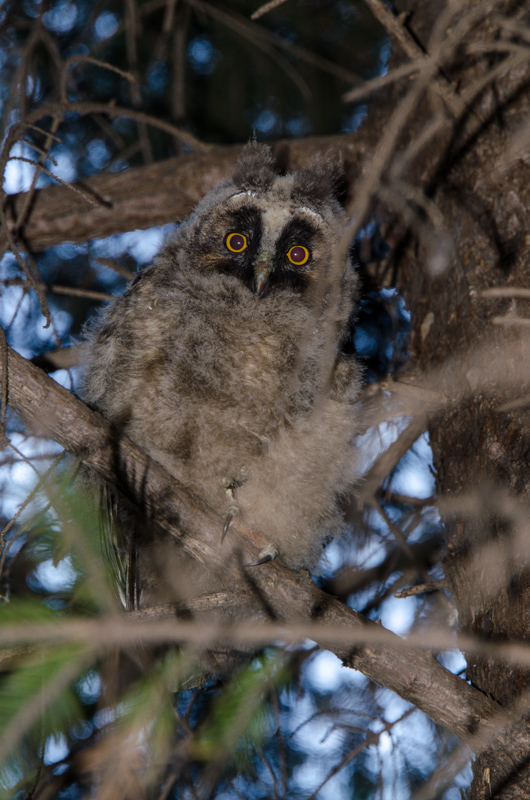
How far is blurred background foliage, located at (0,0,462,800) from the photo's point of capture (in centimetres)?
126

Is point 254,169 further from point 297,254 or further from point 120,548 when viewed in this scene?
point 120,548

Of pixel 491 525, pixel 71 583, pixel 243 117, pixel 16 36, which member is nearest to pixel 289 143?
pixel 243 117

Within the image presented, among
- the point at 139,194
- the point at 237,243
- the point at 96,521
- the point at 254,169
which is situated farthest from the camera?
the point at 139,194

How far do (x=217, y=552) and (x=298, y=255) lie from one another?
107 centimetres

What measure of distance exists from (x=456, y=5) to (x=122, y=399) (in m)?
1.33

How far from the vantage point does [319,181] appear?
240 cm

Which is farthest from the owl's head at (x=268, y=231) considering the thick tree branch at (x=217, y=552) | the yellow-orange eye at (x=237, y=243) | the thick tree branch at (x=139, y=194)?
the thick tree branch at (x=217, y=552)

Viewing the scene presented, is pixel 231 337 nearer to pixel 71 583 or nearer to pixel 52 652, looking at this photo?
pixel 71 583

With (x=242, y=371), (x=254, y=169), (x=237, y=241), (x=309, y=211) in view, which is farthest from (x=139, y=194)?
(x=242, y=371)

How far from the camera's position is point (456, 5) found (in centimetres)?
115

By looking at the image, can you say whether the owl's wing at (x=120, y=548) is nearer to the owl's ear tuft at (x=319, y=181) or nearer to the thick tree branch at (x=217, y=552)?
the thick tree branch at (x=217, y=552)

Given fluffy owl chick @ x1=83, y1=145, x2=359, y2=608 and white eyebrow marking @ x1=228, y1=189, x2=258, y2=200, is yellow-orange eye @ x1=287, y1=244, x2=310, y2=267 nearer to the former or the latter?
fluffy owl chick @ x1=83, y1=145, x2=359, y2=608

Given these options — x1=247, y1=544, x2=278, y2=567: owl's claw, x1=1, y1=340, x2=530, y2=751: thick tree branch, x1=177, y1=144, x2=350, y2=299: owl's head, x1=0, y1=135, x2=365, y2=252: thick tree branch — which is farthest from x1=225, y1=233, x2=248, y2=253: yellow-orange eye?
x1=247, y1=544, x2=278, y2=567: owl's claw

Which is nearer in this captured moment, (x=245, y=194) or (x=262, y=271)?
(x=262, y=271)
